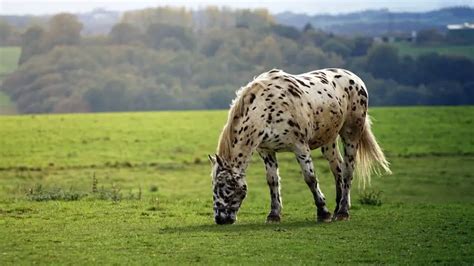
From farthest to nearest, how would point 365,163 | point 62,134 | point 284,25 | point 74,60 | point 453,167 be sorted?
point 284,25, point 74,60, point 62,134, point 453,167, point 365,163

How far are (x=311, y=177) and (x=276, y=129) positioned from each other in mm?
1011

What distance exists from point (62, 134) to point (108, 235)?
30.9m

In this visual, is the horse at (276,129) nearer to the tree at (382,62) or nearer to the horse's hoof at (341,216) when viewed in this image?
the horse's hoof at (341,216)

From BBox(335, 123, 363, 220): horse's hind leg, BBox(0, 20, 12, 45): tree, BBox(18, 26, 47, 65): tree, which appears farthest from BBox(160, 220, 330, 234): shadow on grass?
BBox(0, 20, 12, 45): tree

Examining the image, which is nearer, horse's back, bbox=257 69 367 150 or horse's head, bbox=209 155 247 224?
horse's head, bbox=209 155 247 224

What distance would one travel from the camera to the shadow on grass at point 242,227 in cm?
1409

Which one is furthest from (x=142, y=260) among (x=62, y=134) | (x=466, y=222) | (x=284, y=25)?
(x=284, y=25)

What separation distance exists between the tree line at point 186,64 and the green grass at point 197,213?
114 feet

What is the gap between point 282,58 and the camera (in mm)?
86750

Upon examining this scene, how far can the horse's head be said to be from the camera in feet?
47.9

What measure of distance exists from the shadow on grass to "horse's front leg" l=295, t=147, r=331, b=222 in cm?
19

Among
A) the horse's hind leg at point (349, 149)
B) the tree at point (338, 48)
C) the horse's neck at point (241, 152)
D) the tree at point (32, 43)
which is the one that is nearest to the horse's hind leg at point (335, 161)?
the horse's hind leg at point (349, 149)

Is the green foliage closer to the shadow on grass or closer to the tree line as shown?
the tree line

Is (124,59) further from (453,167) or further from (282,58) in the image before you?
(453,167)
